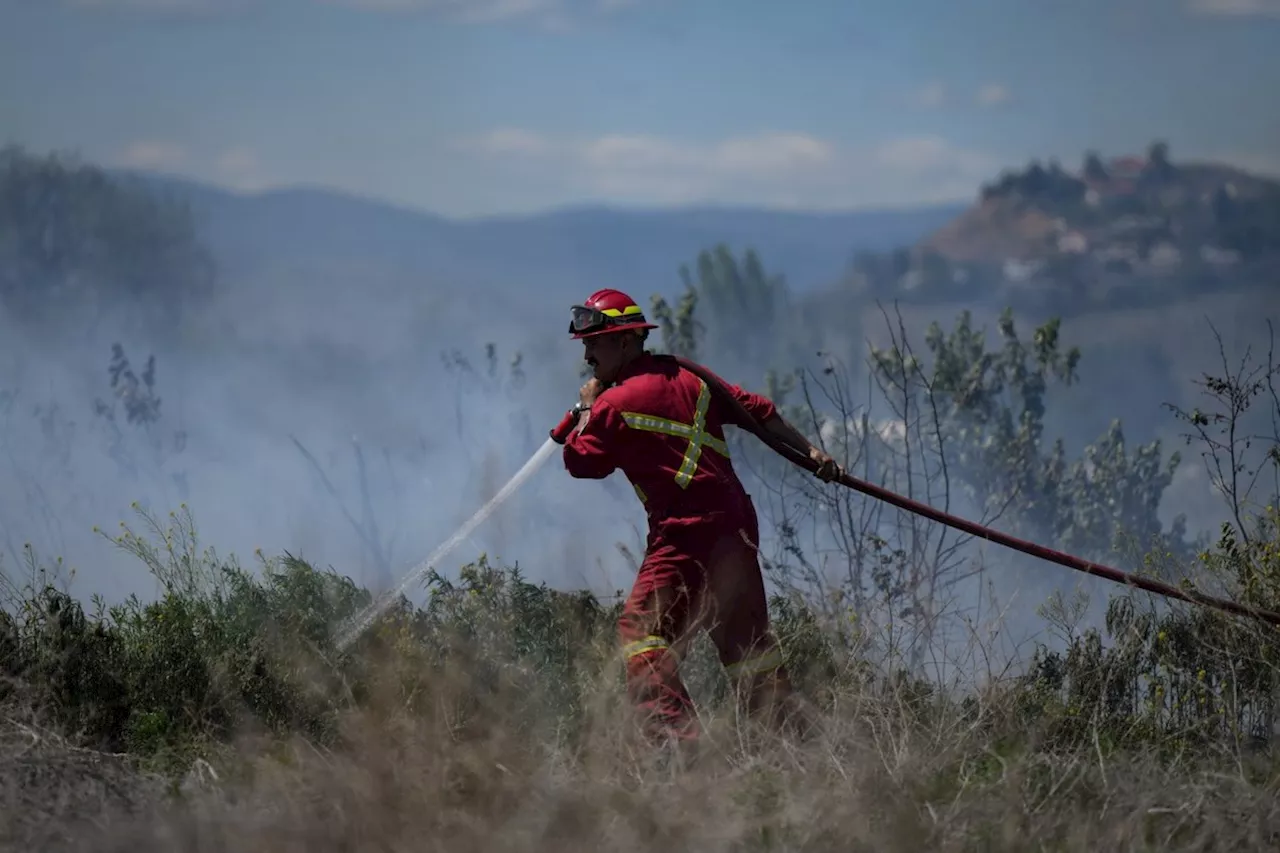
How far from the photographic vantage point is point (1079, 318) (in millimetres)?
76562

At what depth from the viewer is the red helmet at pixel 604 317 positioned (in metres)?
6.52

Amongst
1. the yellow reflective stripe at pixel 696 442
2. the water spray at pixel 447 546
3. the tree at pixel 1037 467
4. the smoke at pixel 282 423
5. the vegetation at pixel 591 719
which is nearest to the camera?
the vegetation at pixel 591 719

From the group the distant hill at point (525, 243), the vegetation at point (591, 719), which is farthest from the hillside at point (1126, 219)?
the vegetation at point (591, 719)

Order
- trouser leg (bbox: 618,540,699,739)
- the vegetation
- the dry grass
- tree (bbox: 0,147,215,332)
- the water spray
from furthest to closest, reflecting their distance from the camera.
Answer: tree (bbox: 0,147,215,332), the water spray, trouser leg (bbox: 618,540,699,739), the vegetation, the dry grass

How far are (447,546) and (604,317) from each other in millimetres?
1147

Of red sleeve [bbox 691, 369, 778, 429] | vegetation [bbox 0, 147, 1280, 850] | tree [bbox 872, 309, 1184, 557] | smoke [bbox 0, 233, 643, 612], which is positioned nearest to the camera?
vegetation [bbox 0, 147, 1280, 850]

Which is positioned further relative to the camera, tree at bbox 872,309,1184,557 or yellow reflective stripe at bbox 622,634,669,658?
tree at bbox 872,309,1184,557

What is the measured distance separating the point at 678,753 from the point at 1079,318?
73828 mm

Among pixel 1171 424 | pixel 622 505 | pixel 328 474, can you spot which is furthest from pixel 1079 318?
pixel 328 474

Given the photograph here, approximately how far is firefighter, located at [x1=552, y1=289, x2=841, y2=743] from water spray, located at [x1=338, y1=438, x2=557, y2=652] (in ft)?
0.85

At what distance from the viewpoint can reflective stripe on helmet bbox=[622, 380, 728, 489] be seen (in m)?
6.38

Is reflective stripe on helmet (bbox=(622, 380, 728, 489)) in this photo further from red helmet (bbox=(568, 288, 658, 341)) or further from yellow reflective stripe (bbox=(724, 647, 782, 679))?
yellow reflective stripe (bbox=(724, 647, 782, 679))

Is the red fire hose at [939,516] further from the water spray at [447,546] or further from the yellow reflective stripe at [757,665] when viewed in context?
the yellow reflective stripe at [757,665]

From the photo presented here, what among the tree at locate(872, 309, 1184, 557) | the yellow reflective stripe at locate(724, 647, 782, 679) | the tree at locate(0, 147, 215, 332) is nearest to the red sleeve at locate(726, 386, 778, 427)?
the yellow reflective stripe at locate(724, 647, 782, 679)
